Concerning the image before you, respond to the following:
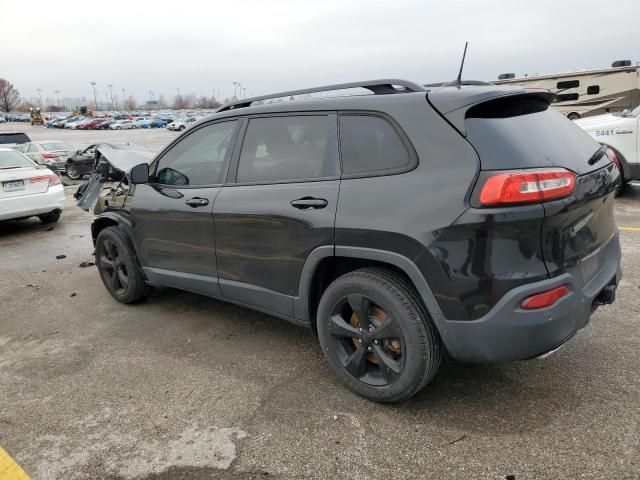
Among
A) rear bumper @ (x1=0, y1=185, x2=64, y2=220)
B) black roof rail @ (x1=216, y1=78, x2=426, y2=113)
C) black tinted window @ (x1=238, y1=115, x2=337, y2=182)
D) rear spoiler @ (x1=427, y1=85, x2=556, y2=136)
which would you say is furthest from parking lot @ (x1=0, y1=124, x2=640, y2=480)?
rear bumper @ (x1=0, y1=185, x2=64, y2=220)

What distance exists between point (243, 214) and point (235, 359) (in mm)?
1043

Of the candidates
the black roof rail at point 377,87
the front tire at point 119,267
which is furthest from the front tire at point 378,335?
the front tire at point 119,267

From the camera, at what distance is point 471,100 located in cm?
265

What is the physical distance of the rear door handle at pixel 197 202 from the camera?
379 centimetres

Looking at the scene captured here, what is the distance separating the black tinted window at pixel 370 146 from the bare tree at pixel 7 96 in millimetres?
148923

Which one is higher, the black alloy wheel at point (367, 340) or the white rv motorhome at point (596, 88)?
the white rv motorhome at point (596, 88)

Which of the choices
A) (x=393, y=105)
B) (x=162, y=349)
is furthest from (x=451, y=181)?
(x=162, y=349)

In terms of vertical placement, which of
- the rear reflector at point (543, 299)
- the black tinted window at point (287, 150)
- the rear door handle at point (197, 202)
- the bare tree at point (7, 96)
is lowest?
the rear reflector at point (543, 299)

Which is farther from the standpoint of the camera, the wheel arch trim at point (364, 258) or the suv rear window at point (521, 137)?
the wheel arch trim at point (364, 258)

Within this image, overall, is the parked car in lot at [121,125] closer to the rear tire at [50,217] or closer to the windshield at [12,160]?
the rear tire at [50,217]

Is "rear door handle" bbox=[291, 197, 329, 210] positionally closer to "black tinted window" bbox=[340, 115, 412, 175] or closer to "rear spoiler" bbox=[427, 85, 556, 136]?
"black tinted window" bbox=[340, 115, 412, 175]

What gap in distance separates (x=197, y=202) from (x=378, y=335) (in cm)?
177

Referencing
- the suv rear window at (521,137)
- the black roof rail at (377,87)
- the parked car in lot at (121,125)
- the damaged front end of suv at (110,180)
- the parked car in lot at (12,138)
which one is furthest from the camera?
the parked car in lot at (121,125)

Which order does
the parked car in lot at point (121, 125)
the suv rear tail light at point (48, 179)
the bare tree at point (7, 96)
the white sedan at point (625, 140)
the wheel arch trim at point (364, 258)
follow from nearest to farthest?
the wheel arch trim at point (364, 258)
the white sedan at point (625, 140)
the suv rear tail light at point (48, 179)
the parked car in lot at point (121, 125)
the bare tree at point (7, 96)
